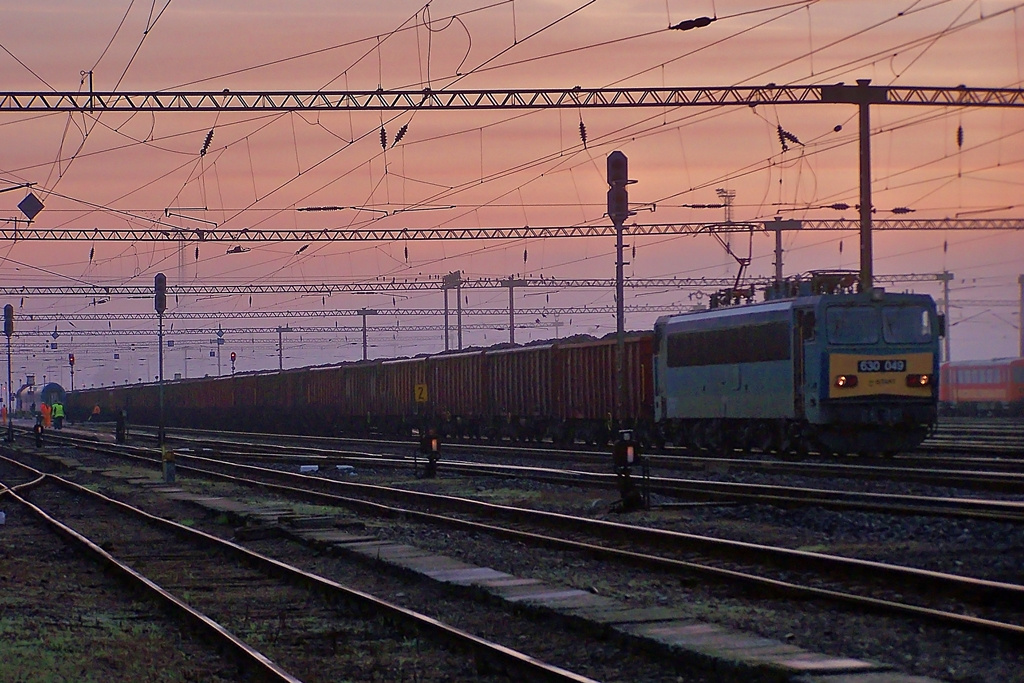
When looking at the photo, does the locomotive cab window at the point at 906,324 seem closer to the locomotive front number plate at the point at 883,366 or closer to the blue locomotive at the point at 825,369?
the blue locomotive at the point at 825,369

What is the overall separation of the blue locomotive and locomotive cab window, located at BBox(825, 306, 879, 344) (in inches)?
0.8

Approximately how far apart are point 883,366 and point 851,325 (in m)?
1.02

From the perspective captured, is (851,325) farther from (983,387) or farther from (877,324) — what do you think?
(983,387)

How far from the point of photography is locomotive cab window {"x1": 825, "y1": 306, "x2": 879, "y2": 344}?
86.3 feet

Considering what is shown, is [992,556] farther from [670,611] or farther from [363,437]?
[363,437]

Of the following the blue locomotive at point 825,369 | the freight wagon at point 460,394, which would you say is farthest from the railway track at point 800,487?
the freight wagon at point 460,394

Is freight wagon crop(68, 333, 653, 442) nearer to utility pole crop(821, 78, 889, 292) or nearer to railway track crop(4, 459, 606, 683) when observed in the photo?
utility pole crop(821, 78, 889, 292)

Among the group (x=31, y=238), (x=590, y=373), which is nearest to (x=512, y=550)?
(x=590, y=373)

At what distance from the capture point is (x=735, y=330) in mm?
29016

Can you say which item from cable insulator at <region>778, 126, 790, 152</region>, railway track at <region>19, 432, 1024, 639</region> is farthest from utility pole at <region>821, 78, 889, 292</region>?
railway track at <region>19, 432, 1024, 639</region>

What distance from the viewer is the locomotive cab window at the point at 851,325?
26.3m

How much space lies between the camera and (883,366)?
86.8 feet

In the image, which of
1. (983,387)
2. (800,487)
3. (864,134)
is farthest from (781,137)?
(983,387)

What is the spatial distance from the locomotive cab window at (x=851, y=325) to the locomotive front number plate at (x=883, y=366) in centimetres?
45
